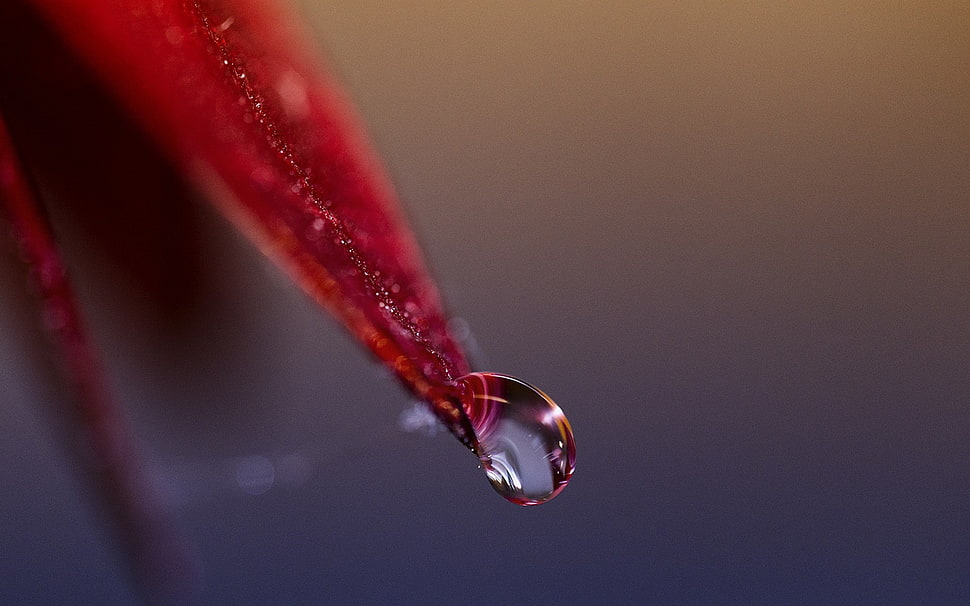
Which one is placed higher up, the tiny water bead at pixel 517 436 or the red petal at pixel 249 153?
the red petal at pixel 249 153

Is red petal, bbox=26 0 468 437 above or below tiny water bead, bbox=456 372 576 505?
above

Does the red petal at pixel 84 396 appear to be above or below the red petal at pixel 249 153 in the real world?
below

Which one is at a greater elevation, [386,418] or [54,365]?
[386,418]

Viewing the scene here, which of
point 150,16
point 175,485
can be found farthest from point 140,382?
point 150,16

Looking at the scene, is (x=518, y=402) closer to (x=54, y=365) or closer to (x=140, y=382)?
(x=54, y=365)

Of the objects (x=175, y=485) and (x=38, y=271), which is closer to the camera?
(x=38, y=271)

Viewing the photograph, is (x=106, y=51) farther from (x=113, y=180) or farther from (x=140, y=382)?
(x=140, y=382)

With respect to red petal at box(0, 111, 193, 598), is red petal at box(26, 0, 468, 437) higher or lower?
higher
